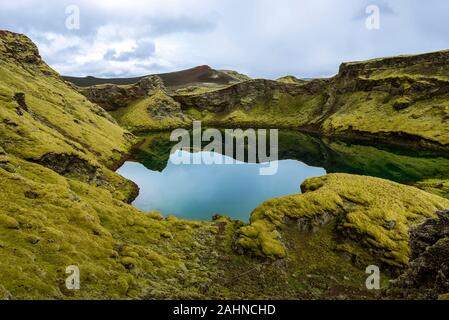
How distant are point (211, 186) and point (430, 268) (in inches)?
2910

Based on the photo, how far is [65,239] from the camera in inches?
Answer: 1558

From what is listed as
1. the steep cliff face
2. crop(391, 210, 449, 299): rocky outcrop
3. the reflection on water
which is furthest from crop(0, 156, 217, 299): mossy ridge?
the reflection on water

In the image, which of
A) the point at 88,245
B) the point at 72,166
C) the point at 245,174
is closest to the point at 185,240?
the point at 88,245

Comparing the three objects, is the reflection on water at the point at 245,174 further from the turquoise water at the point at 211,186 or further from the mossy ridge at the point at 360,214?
the mossy ridge at the point at 360,214

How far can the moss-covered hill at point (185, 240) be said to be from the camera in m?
35.2

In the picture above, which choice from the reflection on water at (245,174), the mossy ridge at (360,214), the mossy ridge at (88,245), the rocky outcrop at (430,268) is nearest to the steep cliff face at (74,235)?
the mossy ridge at (88,245)

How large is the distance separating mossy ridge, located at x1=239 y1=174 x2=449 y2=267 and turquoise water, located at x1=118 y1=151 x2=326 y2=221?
16912 millimetres

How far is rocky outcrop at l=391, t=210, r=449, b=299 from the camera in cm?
2827

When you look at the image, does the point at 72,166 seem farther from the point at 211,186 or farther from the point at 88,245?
the point at 211,186

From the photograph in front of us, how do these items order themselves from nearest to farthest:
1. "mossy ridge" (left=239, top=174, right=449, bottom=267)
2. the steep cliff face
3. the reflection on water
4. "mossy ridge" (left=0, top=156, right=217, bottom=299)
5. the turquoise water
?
"mossy ridge" (left=0, top=156, right=217, bottom=299) < the steep cliff face < "mossy ridge" (left=239, top=174, right=449, bottom=267) < the turquoise water < the reflection on water

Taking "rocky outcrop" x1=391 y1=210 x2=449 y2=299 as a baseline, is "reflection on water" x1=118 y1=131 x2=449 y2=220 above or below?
above

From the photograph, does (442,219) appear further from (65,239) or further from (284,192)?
(284,192)

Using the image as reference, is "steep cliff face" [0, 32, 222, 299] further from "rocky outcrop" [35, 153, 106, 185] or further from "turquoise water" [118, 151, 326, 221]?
"turquoise water" [118, 151, 326, 221]
